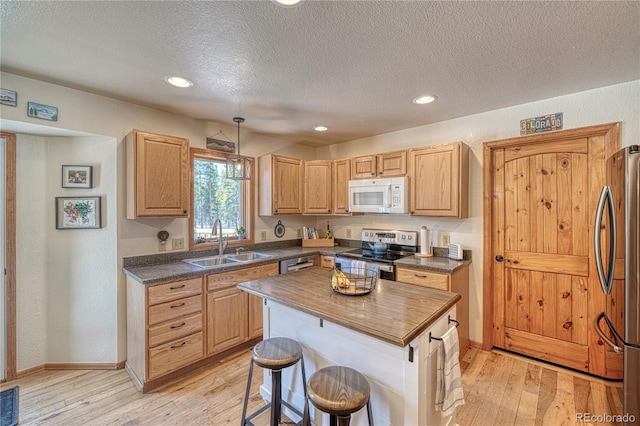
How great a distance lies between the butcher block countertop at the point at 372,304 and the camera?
1324 millimetres

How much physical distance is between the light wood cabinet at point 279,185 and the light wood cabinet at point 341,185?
18.9 inches

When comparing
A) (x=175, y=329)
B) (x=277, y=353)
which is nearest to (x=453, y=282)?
(x=277, y=353)

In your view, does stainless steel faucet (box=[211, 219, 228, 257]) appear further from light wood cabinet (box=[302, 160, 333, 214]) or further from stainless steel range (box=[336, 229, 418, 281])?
stainless steel range (box=[336, 229, 418, 281])

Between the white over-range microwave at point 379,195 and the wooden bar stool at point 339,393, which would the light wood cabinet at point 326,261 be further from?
the wooden bar stool at point 339,393

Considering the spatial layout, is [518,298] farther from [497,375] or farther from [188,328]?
[188,328]

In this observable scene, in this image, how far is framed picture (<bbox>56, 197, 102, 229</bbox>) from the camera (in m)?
2.56

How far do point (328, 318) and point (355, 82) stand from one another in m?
1.78

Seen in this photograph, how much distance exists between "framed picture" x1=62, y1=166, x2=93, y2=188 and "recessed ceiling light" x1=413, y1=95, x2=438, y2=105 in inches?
121

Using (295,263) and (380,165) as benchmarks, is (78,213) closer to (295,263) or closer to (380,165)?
(295,263)

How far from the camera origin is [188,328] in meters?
2.53

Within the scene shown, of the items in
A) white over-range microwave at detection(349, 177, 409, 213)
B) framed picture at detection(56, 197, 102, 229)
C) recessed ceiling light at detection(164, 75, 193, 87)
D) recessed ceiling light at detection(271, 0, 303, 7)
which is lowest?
framed picture at detection(56, 197, 102, 229)

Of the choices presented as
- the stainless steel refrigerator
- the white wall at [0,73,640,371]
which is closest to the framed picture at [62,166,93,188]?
the white wall at [0,73,640,371]

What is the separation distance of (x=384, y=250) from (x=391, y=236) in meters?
0.32

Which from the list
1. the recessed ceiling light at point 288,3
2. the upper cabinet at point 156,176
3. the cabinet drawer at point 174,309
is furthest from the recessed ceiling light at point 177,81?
the cabinet drawer at point 174,309
